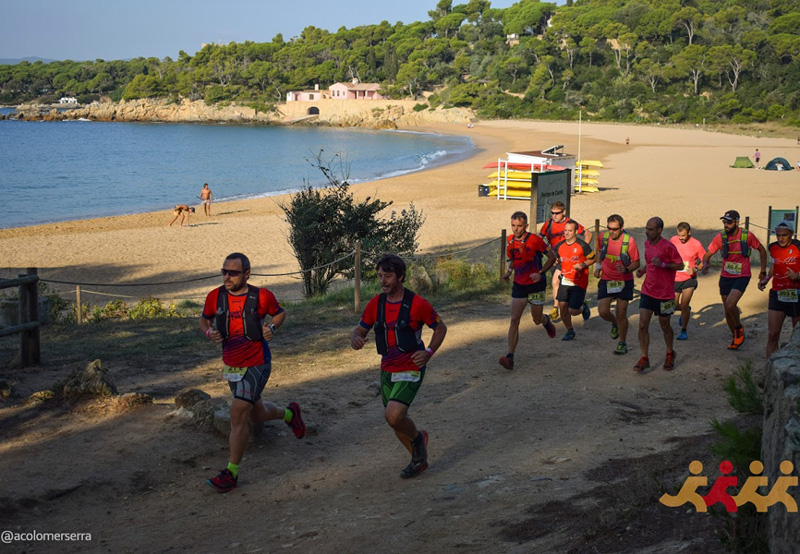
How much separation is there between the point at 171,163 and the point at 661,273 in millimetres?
58258

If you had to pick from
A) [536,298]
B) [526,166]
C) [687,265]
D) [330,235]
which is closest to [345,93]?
[526,166]

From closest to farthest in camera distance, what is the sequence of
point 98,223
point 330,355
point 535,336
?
point 330,355 → point 535,336 → point 98,223

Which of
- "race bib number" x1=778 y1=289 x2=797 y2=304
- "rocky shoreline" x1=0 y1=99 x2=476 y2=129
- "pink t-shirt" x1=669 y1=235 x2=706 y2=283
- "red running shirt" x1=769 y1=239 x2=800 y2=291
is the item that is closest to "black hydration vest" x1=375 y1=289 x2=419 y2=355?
"red running shirt" x1=769 y1=239 x2=800 y2=291

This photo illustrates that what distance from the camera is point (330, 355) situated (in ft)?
32.4

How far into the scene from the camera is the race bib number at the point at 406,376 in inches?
231

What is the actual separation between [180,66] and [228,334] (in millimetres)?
160500

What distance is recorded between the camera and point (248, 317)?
19.0ft

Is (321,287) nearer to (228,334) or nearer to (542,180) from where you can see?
(542,180)

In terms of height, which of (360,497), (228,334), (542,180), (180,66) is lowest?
(360,497)

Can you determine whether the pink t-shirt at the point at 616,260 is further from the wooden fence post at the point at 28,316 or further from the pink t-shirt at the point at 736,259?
the wooden fence post at the point at 28,316

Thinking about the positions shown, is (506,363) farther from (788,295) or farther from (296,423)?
(296,423)

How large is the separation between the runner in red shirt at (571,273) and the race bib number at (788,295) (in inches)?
90.3

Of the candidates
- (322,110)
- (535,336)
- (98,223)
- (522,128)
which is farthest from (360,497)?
(322,110)

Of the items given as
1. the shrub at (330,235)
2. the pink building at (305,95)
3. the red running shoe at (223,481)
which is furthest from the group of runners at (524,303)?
the pink building at (305,95)
